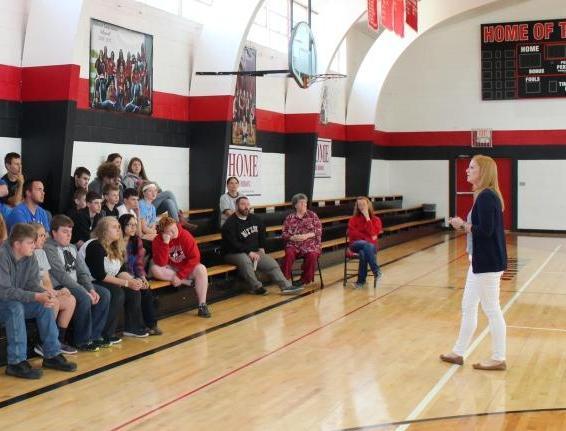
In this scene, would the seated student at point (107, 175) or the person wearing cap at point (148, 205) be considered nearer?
the seated student at point (107, 175)

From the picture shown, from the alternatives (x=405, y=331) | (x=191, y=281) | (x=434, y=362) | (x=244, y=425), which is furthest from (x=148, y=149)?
(x=244, y=425)

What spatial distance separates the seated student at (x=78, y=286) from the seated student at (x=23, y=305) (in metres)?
0.52

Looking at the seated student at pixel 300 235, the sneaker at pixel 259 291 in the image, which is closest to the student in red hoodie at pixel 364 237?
the seated student at pixel 300 235

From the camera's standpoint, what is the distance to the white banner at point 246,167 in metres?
12.8

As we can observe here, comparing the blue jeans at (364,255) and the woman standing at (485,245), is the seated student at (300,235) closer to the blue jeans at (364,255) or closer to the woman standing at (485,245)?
the blue jeans at (364,255)

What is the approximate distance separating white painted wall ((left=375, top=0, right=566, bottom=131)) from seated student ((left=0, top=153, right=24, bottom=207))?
1429 cm

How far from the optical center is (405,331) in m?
7.96

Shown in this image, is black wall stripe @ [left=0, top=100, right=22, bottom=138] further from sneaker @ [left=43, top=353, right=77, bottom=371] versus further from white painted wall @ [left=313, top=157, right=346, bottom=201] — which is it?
white painted wall @ [left=313, top=157, right=346, bottom=201]

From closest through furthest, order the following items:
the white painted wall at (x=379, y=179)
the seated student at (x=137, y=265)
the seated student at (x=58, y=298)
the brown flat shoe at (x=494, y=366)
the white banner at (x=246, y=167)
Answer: the brown flat shoe at (x=494, y=366)
the seated student at (x=58, y=298)
the seated student at (x=137, y=265)
the white banner at (x=246, y=167)
the white painted wall at (x=379, y=179)

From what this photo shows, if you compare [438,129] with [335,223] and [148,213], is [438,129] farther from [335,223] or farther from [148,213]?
[148,213]

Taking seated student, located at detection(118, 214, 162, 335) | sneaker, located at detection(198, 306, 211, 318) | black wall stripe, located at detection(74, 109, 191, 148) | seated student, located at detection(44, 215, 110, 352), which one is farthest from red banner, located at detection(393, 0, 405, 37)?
seated student, located at detection(44, 215, 110, 352)

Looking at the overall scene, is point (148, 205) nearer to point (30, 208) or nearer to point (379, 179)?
point (30, 208)

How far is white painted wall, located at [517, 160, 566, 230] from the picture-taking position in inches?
777

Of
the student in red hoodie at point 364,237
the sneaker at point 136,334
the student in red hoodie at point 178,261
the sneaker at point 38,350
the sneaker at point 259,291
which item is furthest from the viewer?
the student in red hoodie at point 364,237
